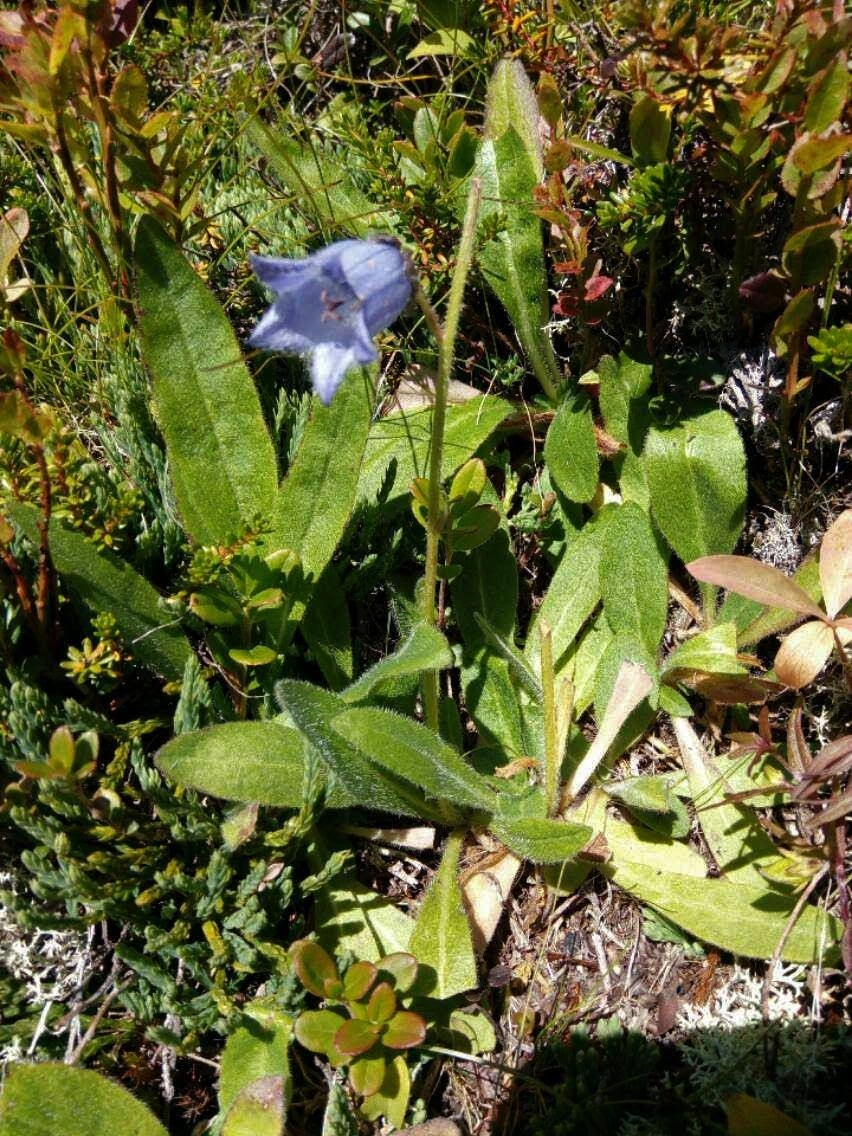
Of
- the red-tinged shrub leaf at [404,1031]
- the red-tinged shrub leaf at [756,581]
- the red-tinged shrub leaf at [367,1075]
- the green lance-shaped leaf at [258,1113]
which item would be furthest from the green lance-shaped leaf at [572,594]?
the green lance-shaped leaf at [258,1113]

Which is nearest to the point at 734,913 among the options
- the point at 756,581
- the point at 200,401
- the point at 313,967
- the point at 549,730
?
the point at 549,730

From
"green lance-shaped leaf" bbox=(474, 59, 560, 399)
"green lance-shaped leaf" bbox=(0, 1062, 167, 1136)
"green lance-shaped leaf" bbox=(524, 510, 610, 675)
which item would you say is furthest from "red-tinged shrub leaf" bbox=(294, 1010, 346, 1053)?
"green lance-shaped leaf" bbox=(474, 59, 560, 399)

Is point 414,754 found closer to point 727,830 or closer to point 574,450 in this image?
point 727,830

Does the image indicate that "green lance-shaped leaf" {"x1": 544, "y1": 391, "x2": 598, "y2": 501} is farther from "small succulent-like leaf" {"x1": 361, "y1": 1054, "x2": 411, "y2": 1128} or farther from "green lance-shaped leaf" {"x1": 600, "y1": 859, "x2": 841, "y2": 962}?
"small succulent-like leaf" {"x1": 361, "y1": 1054, "x2": 411, "y2": 1128}

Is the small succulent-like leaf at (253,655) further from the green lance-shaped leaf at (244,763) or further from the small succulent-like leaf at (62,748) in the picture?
the small succulent-like leaf at (62,748)

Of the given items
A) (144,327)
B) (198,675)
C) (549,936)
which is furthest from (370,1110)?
(144,327)

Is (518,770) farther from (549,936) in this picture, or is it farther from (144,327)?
(144,327)
